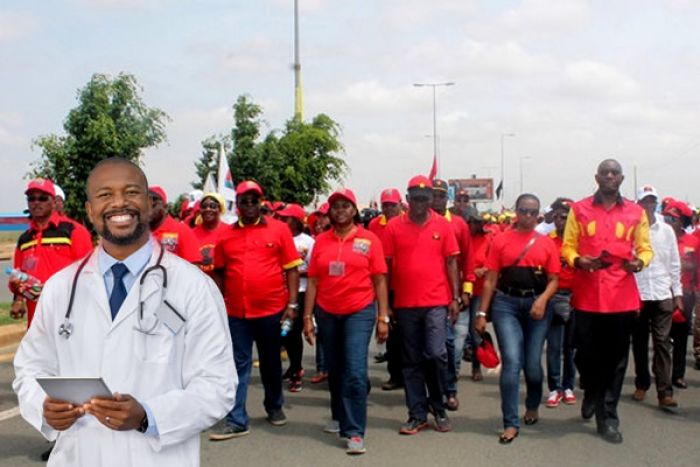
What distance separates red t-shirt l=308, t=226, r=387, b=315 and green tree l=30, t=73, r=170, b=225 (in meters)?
13.4

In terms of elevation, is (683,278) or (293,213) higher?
(293,213)

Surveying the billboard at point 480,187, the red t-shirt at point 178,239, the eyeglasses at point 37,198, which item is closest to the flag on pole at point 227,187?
the red t-shirt at point 178,239

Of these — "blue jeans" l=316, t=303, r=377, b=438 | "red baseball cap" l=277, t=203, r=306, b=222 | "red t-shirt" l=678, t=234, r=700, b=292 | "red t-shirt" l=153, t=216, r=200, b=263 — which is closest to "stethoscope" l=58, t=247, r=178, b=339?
"blue jeans" l=316, t=303, r=377, b=438

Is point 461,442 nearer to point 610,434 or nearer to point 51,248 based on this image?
point 610,434

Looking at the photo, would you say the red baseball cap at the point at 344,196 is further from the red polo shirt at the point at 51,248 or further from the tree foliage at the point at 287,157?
the tree foliage at the point at 287,157

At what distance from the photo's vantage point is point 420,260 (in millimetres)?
6719

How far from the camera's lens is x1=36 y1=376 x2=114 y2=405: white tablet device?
2.30m

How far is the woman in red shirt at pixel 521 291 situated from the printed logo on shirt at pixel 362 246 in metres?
1.04

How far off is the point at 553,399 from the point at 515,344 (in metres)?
1.38

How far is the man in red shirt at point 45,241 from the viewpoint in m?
6.34

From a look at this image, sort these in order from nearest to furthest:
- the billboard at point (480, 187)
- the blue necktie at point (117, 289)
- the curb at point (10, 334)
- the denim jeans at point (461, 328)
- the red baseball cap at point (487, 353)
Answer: the blue necktie at point (117, 289), the red baseball cap at point (487, 353), the denim jeans at point (461, 328), the curb at point (10, 334), the billboard at point (480, 187)

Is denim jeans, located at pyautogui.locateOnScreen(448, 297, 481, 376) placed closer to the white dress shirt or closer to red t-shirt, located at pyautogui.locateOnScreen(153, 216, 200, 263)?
the white dress shirt

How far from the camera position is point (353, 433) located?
6172 mm

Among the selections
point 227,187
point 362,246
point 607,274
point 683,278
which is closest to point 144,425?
point 362,246
